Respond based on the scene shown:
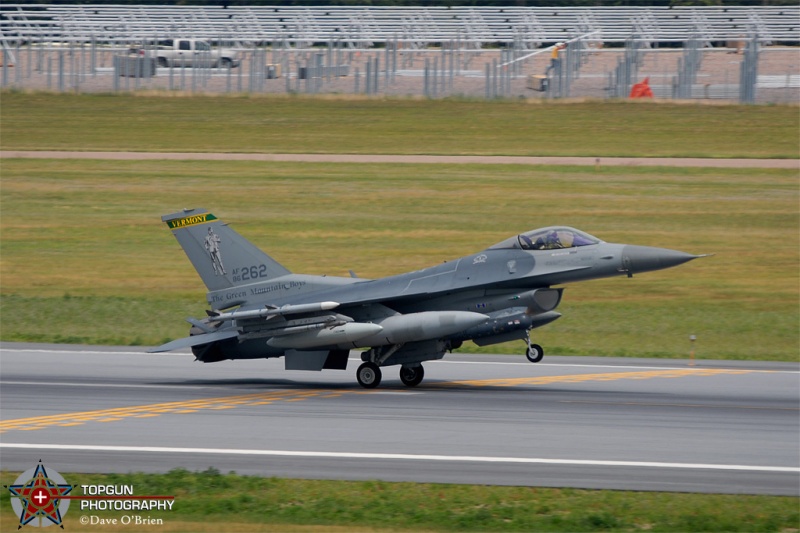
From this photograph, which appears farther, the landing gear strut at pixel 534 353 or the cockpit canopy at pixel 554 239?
the cockpit canopy at pixel 554 239

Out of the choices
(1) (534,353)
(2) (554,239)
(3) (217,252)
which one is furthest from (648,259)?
(3) (217,252)

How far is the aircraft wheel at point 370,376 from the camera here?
20.2 meters

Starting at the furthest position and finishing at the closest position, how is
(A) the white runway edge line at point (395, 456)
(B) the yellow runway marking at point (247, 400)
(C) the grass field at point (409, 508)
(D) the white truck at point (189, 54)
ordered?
1. (D) the white truck at point (189, 54)
2. (B) the yellow runway marking at point (247, 400)
3. (A) the white runway edge line at point (395, 456)
4. (C) the grass field at point (409, 508)

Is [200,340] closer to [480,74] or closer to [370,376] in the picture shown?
[370,376]

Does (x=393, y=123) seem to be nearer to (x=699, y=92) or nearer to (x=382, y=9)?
(x=699, y=92)

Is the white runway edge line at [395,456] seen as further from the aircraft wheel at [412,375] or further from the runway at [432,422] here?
the aircraft wheel at [412,375]

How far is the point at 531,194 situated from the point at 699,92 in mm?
22487

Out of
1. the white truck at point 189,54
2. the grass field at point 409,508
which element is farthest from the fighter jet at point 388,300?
the white truck at point 189,54

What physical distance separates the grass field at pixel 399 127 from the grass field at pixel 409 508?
35.5m

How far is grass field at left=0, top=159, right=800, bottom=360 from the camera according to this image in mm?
27531

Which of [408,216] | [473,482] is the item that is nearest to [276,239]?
[408,216]

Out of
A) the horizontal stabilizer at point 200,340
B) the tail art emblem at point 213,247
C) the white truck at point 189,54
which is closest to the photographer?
the horizontal stabilizer at point 200,340

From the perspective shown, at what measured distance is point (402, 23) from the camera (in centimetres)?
7044

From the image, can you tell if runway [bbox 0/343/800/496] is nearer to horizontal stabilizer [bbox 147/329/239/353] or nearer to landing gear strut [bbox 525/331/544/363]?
landing gear strut [bbox 525/331/544/363]
